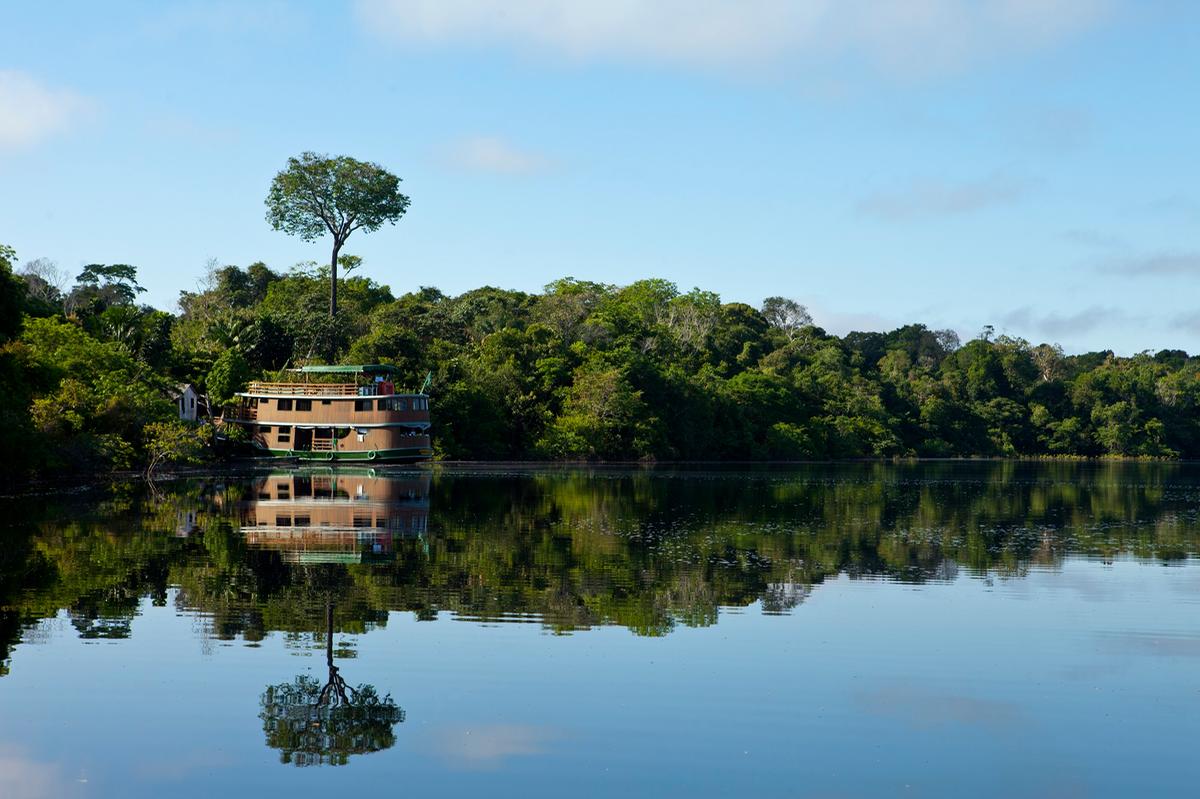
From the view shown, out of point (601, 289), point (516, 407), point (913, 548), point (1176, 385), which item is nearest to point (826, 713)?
point (913, 548)

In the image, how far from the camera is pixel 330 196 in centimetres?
9181

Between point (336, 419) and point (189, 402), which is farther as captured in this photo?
point (336, 419)

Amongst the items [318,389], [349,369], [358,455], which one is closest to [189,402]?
[318,389]

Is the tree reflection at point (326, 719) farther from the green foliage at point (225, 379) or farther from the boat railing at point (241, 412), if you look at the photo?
the green foliage at point (225, 379)

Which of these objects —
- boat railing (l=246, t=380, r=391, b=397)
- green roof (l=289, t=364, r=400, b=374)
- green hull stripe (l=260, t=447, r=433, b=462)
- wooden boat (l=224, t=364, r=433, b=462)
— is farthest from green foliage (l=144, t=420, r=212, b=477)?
green hull stripe (l=260, t=447, r=433, b=462)

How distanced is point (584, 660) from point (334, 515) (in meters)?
24.8

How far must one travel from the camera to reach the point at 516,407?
89.6 m

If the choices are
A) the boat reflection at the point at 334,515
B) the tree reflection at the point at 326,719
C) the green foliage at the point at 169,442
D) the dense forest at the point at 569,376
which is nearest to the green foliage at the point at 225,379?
the dense forest at the point at 569,376

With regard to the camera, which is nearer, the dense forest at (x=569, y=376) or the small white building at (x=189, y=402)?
the dense forest at (x=569, y=376)

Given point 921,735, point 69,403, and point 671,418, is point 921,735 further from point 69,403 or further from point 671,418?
point 671,418

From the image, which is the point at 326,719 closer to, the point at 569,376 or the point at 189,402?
the point at 189,402

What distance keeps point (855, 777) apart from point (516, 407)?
255ft

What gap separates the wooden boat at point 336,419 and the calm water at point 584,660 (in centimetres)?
3677

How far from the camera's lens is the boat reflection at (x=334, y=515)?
30.8 metres
